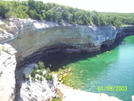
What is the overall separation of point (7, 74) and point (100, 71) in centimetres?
2167

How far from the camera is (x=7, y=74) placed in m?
12.0

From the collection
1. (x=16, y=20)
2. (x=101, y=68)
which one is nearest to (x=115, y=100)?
(x=101, y=68)

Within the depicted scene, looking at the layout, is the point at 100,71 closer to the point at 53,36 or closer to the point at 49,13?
the point at 53,36

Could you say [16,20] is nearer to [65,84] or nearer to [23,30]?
[23,30]

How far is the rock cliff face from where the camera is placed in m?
9.76

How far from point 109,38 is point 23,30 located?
3356 centimetres

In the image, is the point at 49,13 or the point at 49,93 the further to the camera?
the point at 49,13

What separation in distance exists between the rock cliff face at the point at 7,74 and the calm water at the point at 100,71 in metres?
13.0

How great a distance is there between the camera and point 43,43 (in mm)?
33719

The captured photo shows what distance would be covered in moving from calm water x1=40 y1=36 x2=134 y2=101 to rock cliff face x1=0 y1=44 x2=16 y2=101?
1295 centimetres
